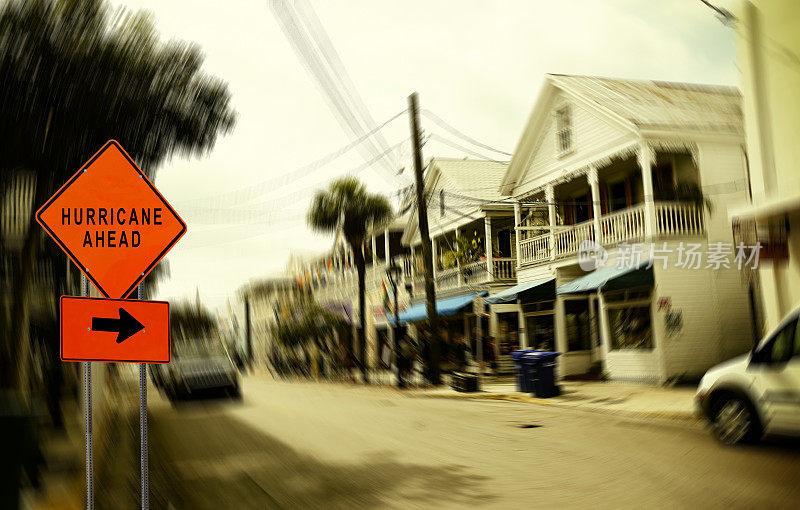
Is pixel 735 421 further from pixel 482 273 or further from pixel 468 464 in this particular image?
pixel 482 273

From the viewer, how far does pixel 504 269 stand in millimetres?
29016

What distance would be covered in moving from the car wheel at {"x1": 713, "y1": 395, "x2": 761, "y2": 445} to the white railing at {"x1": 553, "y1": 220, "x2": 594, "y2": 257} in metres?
12.8

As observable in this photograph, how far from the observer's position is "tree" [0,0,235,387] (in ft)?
33.7

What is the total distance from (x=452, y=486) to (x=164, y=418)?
12.2 m

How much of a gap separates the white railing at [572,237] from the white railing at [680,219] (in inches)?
107

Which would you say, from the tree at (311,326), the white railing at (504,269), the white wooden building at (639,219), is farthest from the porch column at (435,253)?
the white wooden building at (639,219)

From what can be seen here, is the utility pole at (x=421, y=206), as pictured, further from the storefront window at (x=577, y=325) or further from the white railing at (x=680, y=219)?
the white railing at (x=680, y=219)

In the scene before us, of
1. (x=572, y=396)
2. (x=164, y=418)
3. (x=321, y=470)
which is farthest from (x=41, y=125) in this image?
(x=572, y=396)

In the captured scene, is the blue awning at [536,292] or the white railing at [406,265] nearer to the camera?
the blue awning at [536,292]

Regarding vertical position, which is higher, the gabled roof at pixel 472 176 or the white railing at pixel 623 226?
the gabled roof at pixel 472 176

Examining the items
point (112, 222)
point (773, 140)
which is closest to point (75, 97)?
point (112, 222)

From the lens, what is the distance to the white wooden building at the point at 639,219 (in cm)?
1930

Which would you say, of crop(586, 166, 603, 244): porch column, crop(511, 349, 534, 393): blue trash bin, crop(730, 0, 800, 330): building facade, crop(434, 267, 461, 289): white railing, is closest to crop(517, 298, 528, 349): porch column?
crop(434, 267, 461, 289): white railing

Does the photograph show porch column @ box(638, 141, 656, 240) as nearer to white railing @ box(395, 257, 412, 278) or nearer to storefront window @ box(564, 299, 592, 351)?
storefront window @ box(564, 299, 592, 351)
